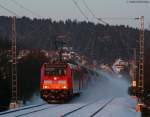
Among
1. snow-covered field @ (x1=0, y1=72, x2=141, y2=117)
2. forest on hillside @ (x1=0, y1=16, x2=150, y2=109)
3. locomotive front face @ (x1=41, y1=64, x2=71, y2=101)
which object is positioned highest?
forest on hillside @ (x1=0, y1=16, x2=150, y2=109)

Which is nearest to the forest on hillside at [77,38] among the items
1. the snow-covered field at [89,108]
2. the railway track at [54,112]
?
the snow-covered field at [89,108]

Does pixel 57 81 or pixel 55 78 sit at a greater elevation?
pixel 55 78

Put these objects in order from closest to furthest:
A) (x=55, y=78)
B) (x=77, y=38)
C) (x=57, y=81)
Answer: (x=55, y=78)
(x=57, y=81)
(x=77, y=38)

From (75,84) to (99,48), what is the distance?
310 ft

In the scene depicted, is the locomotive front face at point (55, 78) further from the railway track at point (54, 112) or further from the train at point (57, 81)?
the railway track at point (54, 112)

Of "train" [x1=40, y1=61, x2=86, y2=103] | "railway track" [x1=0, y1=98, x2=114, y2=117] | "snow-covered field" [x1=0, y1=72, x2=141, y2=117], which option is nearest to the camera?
"railway track" [x1=0, y1=98, x2=114, y2=117]

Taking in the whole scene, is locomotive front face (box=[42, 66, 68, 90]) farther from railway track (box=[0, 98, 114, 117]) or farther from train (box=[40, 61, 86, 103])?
railway track (box=[0, 98, 114, 117])

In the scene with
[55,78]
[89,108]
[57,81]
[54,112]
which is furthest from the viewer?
[57,81]

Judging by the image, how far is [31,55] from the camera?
3853 inches

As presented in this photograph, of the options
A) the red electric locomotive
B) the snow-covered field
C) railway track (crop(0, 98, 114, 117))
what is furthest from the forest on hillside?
railway track (crop(0, 98, 114, 117))

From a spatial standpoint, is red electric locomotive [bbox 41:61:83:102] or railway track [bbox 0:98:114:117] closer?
railway track [bbox 0:98:114:117]

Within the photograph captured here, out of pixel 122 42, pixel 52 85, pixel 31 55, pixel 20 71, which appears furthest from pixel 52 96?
pixel 122 42

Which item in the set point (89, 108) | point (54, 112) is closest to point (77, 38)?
point (89, 108)

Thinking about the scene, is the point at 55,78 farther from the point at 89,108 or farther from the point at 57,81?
the point at 89,108
